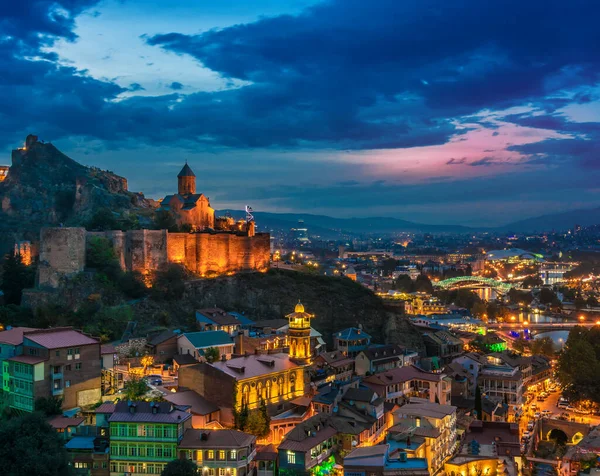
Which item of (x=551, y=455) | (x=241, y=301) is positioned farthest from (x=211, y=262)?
(x=551, y=455)

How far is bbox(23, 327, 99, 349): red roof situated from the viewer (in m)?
30.4

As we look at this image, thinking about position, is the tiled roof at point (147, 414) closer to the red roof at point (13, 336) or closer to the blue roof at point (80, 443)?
the blue roof at point (80, 443)

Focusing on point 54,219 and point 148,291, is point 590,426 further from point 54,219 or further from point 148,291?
point 54,219

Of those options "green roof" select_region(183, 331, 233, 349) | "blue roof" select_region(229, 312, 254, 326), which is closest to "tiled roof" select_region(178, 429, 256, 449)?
"green roof" select_region(183, 331, 233, 349)

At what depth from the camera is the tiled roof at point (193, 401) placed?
28719 millimetres

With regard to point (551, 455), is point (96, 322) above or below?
above

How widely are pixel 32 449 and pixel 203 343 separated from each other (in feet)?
45.5

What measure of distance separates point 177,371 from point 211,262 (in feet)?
60.3

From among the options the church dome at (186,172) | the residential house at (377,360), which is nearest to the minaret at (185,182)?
the church dome at (186,172)

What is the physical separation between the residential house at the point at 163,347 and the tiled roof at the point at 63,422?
8.57 metres

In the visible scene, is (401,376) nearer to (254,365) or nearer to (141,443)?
(254,365)

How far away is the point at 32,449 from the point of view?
79.0ft

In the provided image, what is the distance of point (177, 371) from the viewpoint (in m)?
34.2

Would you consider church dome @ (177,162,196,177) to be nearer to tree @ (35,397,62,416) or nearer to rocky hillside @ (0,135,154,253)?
rocky hillside @ (0,135,154,253)
